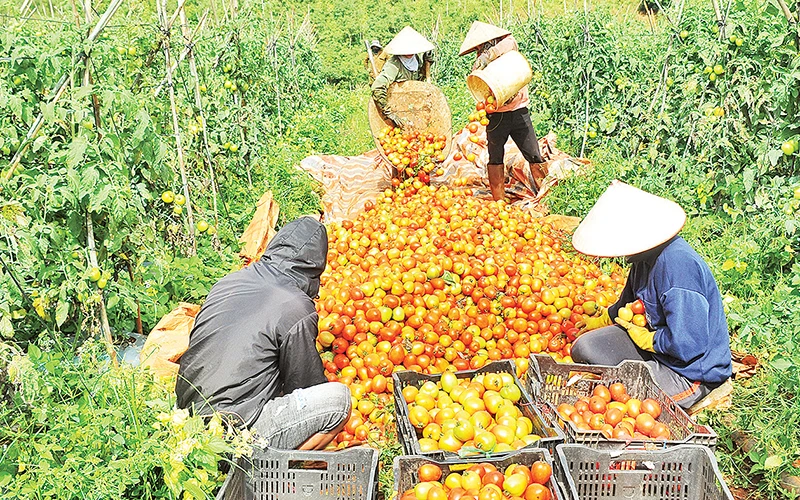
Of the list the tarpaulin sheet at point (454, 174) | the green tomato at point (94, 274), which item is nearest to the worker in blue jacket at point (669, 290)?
the green tomato at point (94, 274)

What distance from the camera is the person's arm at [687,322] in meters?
3.28

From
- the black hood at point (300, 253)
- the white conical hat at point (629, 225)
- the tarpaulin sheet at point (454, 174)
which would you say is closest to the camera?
the black hood at point (300, 253)

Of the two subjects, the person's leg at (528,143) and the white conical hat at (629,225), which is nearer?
the white conical hat at (629,225)

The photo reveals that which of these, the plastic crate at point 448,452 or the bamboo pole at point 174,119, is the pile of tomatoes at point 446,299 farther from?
the bamboo pole at point 174,119

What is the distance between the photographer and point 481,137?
312 inches

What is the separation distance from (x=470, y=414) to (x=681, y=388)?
1.18m

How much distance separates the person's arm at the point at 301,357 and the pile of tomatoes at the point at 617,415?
125cm

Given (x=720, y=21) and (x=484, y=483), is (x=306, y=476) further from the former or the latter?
(x=720, y=21)

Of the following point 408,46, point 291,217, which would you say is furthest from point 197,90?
point 408,46

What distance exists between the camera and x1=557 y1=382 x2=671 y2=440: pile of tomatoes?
3.00 m

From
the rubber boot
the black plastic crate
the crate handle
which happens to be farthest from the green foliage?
the rubber boot

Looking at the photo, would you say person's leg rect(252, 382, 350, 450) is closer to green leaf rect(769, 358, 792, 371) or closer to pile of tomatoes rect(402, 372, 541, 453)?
pile of tomatoes rect(402, 372, 541, 453)

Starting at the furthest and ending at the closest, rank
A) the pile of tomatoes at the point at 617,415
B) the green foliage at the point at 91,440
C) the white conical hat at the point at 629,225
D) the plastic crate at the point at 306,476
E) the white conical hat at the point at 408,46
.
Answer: the white conical hat at the point at 408,46, the white conical hat at the point at 629,225, the pile of tomatoes at the point at 617,415, the plastic crate at the point at 306,476, the green foliage at the point at 91,440

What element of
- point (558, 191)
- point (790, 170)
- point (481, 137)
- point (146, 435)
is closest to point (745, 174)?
point (790, 170)
